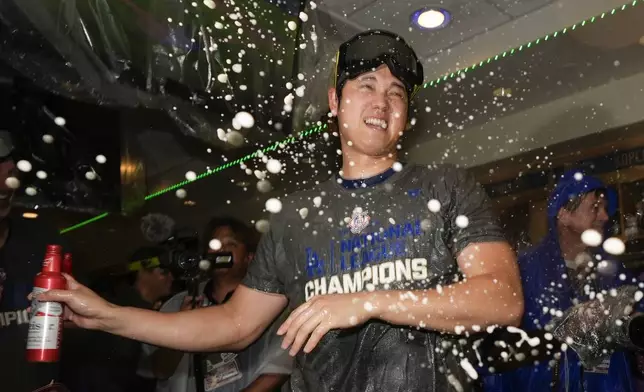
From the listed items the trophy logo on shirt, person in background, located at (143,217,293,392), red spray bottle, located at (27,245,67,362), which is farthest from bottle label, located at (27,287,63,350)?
person in background, located at (143,217,293,392)

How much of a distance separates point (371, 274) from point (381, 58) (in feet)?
2.22

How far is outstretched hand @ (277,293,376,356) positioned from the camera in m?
1.14

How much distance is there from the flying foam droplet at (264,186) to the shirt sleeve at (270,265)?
11.7ft

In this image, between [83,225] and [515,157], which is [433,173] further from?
[83,225]

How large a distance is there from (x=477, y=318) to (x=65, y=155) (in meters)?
2.68

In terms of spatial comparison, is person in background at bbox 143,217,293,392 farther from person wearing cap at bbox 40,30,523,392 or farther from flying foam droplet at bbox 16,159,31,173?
flying foam droplet at bbox 16,159,31,173

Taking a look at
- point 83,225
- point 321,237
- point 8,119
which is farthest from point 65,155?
point 83,225

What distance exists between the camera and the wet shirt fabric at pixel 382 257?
4.24 feet

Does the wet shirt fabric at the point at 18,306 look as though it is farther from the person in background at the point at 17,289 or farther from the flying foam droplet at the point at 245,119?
the flying foam droplet at the point at 245,119

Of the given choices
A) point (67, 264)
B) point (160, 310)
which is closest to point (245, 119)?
point (160, 310)

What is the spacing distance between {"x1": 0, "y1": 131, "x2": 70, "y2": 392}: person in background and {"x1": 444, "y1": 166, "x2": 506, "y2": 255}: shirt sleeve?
71.1 inches

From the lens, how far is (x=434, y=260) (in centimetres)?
135

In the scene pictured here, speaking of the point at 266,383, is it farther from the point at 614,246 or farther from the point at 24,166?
the point at 614,246

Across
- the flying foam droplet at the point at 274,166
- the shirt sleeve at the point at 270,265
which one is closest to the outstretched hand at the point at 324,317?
the shirt sleeve at the point at 270,265
